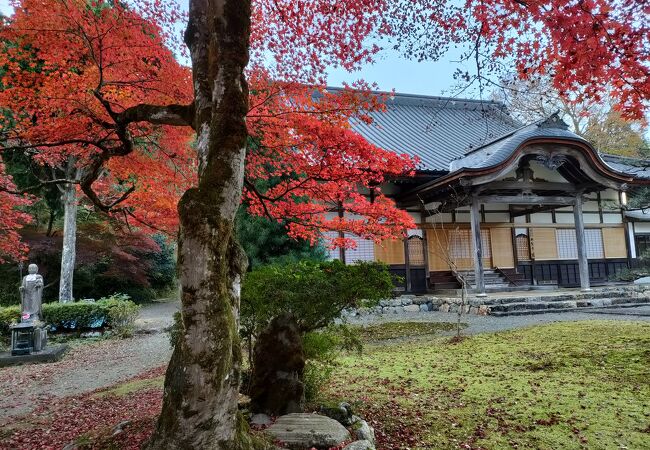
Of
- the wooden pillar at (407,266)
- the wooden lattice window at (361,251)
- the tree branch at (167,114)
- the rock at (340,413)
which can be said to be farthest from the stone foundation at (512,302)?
the tree branch at (167,114)

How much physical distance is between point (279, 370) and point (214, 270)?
161cm

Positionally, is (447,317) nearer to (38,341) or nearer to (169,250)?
(38,341)

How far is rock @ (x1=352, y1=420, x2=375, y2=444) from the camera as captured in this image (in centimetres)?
296

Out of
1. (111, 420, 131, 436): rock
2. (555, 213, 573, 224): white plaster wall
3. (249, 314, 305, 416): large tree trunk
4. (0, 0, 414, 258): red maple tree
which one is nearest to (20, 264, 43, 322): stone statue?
(0, 0, 414, 258): red maple tree

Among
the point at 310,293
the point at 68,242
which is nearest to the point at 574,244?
the point at 310,293

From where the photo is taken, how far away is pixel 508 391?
14.6 ft

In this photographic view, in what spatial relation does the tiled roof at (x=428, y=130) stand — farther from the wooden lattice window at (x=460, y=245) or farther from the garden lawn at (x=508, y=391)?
the garden lawn at (x=508, y=391)

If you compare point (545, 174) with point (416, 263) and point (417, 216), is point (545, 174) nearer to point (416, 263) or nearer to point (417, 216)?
point (417, 216)

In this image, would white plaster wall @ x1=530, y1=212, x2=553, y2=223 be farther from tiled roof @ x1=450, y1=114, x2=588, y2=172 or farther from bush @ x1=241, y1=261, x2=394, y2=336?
bush @ x1=241, y1=261, x2=394, y2=336

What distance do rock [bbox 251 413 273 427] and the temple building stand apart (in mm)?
9346

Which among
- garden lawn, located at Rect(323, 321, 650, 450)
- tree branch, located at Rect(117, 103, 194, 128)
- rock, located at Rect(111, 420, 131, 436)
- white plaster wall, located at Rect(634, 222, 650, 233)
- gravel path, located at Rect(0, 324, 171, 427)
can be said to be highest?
white plaster wall, located at Rect(634, 222, 650, 233)

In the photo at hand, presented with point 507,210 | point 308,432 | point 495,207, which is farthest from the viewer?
point 507,210

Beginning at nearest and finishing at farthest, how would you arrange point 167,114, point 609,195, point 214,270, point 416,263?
1. point 214,270
2. point 167,114
3. point 416,263
4. point 609,195

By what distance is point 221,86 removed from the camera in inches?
102
